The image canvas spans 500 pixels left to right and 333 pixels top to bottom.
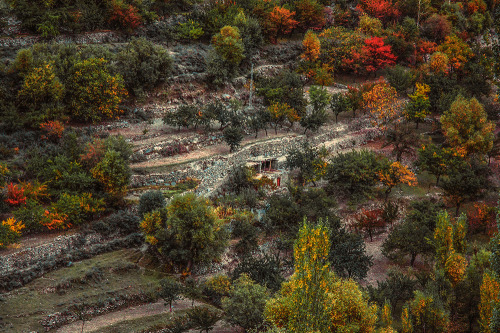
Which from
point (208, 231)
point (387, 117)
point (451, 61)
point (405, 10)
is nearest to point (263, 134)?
point (387, 117)

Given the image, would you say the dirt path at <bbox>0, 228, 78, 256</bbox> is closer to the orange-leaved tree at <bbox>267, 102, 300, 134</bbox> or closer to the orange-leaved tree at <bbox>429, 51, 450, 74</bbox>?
the orange-leaved tree at <bbox>267, 102, 300, 134</bbox>

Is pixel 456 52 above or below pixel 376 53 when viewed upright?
below

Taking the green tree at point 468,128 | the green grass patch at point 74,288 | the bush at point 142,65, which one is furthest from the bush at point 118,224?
the green tree at point 468,128

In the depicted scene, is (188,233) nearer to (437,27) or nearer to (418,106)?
(418,106)

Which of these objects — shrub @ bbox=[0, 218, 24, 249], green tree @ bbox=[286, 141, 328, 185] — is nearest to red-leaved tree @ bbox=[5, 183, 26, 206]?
shrub @ bbox=[0, 218, 24, 249]

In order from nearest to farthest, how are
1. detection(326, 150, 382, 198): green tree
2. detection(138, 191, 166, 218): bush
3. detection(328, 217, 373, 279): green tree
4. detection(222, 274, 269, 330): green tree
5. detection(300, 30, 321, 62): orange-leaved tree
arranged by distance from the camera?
detection(222, 274, 269, 330): green tree, detection(328, 217, 373, 279): green tree, detection(138, 191, 166, 218): bush, detection(326, 150, 382, 198): green tree, detection(300, 30, 321, 62): orange-leaved tree

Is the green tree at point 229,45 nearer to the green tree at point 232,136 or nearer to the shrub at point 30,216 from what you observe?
the green tree at point 232,136

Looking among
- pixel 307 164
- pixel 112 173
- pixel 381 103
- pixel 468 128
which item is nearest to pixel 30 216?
pixel 112 173
